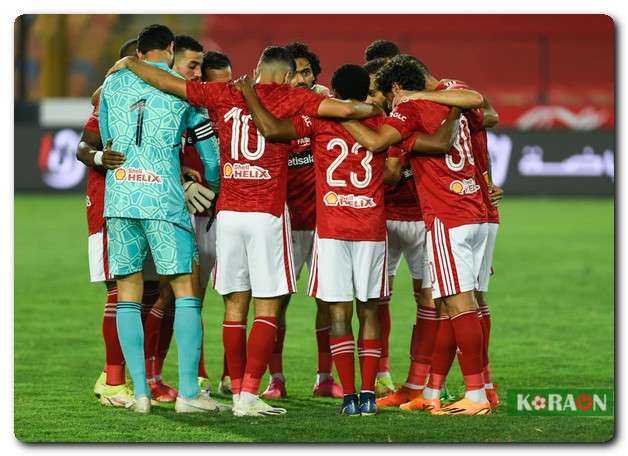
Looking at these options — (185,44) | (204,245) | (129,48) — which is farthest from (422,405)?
(129,48)

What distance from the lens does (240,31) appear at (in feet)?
91.1

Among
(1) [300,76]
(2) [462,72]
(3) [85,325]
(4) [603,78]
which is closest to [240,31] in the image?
(2) [462,72]

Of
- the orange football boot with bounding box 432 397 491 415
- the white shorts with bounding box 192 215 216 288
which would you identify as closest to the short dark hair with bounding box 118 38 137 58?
the white shorts with bounding box 192 215 216 288

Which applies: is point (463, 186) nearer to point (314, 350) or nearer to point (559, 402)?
point (559, 402)

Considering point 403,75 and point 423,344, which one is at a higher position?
point 403,75

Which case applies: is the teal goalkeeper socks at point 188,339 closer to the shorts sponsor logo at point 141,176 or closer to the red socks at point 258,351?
the red socks at point 258,351

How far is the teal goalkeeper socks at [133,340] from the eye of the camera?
274 inches

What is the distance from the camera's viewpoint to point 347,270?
275 inches

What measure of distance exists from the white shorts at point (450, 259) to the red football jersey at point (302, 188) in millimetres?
977

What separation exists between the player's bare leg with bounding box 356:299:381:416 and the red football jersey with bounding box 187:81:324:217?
0.77 m

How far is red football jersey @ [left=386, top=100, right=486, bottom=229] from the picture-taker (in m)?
6.91

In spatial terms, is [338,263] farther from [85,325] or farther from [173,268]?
[85,325]

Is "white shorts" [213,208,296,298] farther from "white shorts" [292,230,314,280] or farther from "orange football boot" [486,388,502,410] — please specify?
"orange football boot" [486,388,502,410]

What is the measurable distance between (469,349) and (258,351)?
115 centimetres
